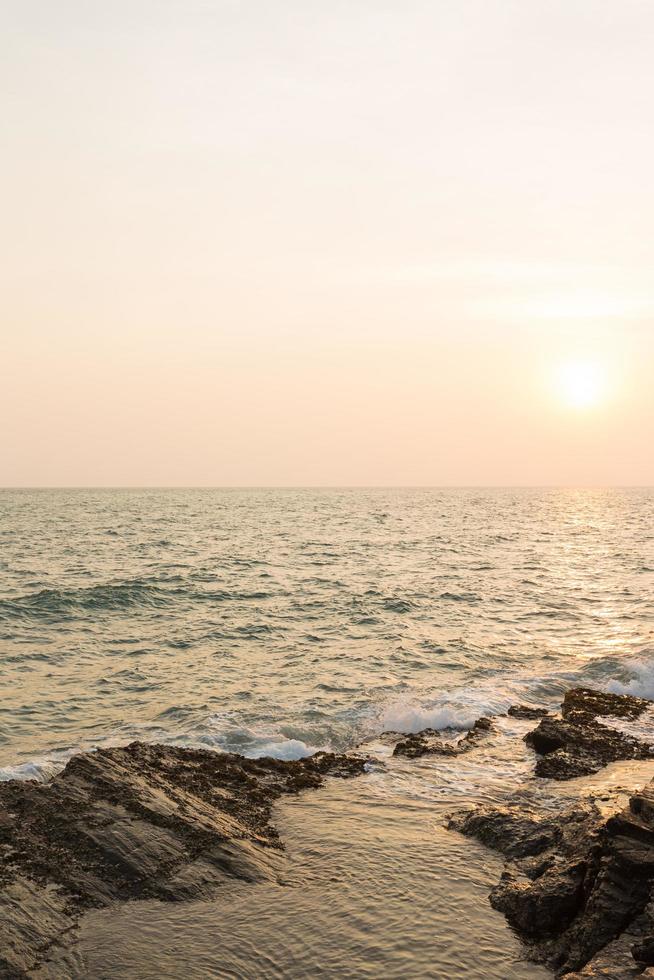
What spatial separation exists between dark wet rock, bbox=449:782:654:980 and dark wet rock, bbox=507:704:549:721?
871cm

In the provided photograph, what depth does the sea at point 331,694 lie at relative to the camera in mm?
9023

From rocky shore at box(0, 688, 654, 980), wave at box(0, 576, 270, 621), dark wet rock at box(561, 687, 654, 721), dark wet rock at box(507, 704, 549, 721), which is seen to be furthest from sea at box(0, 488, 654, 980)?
dark wet rock at box(561, 687, 654, 721)

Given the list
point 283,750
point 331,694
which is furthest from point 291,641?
point 283,750

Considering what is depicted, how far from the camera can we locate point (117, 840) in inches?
427

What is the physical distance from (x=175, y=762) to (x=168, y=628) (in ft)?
52.4

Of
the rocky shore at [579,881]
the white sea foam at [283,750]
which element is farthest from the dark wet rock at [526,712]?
A: the rocky shore at [579,881]

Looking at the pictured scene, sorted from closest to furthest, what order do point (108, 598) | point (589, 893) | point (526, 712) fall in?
point (589, 893)
point (526, 712)
point (108, 598)

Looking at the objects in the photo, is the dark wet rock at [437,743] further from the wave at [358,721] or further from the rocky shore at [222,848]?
the rocky shore at [222,848]

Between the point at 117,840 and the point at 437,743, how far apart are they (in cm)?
893

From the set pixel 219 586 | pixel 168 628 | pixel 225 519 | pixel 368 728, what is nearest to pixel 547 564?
pixel 219 586

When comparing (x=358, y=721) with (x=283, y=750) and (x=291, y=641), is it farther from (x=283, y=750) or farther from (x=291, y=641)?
(x=291, y=641)

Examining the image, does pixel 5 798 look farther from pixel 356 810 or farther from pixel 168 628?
pixel 168 628

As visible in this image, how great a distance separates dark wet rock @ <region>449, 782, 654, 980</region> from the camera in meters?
8.20

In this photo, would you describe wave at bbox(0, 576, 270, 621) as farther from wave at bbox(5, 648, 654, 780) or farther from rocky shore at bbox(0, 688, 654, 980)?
rocky shore at bbox(0, 688, 654, 980)
